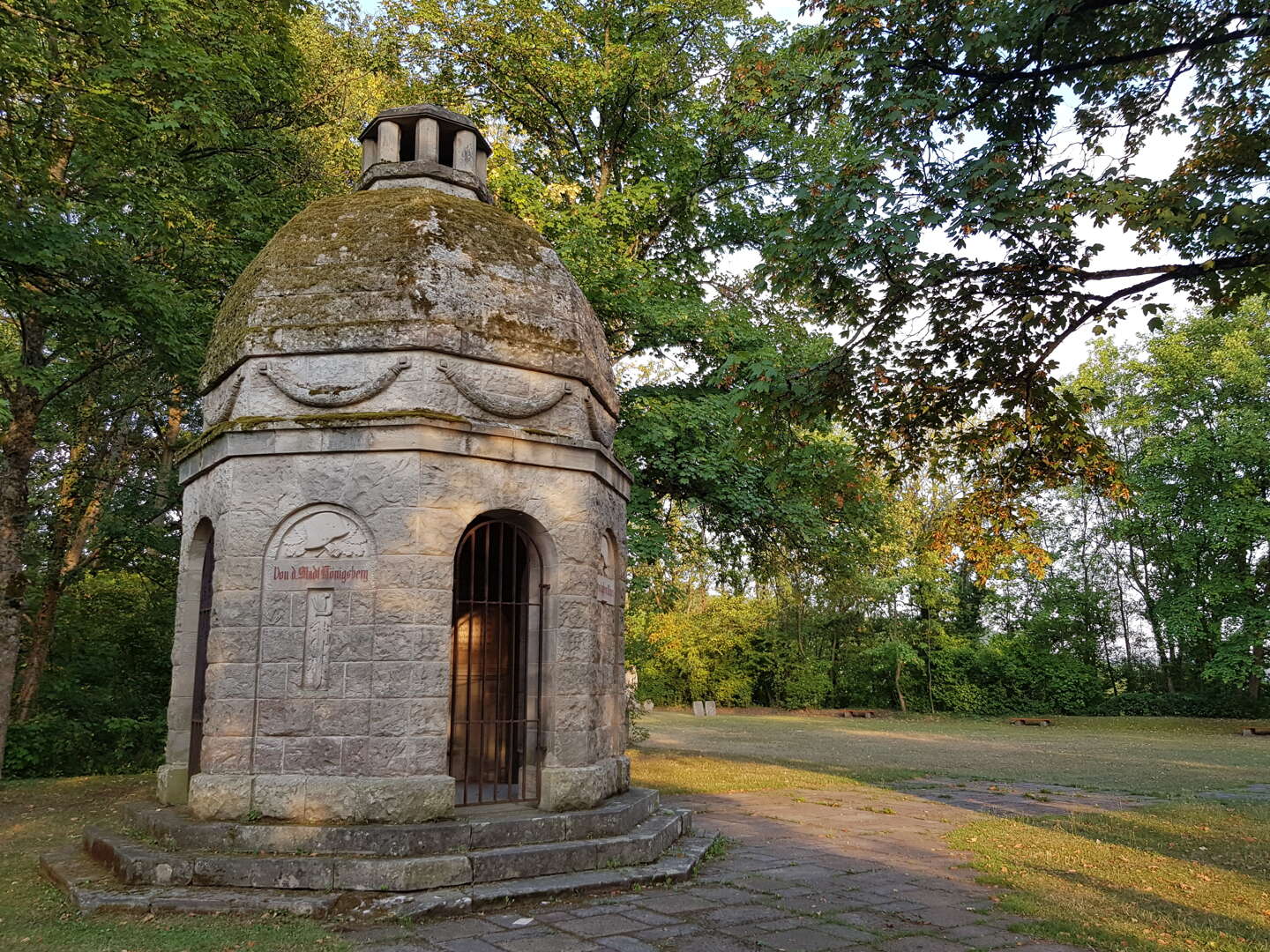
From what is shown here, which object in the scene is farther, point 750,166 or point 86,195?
point 750,166

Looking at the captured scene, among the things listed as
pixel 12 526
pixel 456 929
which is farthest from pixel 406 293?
pixel 12 526

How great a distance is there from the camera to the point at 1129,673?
32656 mm

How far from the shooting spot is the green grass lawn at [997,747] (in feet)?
48.4

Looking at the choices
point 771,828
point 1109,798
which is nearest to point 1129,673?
point 1109,798

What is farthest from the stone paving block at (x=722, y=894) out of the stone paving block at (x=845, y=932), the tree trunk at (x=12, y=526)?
the tree trunk at (x=12, y=526)

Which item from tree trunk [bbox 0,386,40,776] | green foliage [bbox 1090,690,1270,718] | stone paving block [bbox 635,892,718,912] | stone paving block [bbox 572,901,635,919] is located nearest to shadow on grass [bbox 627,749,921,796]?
stone paving block [bbox 635,892,718,912]

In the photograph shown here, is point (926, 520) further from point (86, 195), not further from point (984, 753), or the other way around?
point (86, 195)

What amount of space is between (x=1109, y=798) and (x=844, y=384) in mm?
7136

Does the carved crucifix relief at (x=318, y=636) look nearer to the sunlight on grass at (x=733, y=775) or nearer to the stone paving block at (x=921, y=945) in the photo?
the stone paving block at (x=921, y=945)

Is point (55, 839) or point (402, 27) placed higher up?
point (402, 27)

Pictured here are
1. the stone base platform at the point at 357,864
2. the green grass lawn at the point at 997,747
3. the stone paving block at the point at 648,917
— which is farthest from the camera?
the green grass lawn at the point at 997,747

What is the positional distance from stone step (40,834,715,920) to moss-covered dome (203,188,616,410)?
407 centimetres

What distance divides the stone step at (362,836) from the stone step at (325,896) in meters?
0.36

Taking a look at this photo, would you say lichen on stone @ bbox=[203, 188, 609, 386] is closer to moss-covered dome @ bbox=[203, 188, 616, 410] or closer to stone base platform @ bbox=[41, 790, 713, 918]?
moss-covered dome @ bbox=[203, 188, 616, 410]
